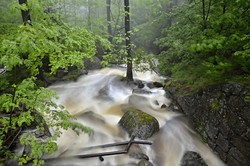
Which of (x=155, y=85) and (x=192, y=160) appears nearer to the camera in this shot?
(x=192, y=160)

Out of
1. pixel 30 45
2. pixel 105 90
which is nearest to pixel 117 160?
pixel 30 45

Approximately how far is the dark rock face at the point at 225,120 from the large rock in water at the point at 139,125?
166 centimetres

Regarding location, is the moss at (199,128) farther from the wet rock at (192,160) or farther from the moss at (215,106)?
the wet rock at (192,160)

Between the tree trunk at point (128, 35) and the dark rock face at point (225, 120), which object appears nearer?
the dark rock face at point (225, 120)

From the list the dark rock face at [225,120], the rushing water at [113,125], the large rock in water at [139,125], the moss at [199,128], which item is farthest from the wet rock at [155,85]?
the large rock in water at [139,125]

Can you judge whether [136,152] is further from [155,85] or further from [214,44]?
[155,85]

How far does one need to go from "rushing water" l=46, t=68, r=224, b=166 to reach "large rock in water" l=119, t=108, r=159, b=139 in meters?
0.24

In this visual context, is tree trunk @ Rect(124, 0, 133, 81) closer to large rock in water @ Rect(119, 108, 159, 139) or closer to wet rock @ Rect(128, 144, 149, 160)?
large rock in water @ Rect(119, 108, 159, 139)

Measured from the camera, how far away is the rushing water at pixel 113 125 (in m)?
6.20

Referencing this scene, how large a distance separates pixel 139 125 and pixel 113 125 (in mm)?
1230

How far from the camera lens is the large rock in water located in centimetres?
699

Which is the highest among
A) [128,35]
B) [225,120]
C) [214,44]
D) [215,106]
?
[128,35]

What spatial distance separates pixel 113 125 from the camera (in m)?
7.88

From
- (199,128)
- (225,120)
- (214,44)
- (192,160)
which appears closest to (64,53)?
(214,44)
